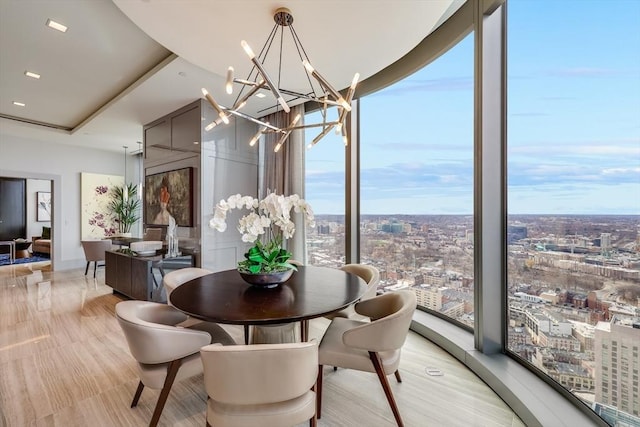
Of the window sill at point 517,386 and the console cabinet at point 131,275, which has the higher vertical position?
the console cabinet at point 131,275

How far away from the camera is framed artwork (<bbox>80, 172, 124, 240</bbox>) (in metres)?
7.17

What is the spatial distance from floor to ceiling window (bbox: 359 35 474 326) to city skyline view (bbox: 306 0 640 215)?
1cm

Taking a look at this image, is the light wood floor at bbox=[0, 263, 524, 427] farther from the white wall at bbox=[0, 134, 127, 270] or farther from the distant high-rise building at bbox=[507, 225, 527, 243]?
the white wall at bbox=[0, 134, 127, 270]

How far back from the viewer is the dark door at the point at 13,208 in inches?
376

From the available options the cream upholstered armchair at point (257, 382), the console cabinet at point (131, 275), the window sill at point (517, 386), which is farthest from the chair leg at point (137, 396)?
the window sill at point (517, 386)

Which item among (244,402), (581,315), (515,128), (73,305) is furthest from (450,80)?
(73,305)

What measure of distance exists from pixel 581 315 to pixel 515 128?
1397 millimetres

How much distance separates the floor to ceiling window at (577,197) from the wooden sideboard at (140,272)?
4129mm

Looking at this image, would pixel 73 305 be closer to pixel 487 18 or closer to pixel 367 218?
pixel 367 218

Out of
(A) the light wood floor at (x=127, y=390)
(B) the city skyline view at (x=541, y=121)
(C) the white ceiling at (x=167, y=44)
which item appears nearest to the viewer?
(B) the city skyline view at (x=541, y=121)

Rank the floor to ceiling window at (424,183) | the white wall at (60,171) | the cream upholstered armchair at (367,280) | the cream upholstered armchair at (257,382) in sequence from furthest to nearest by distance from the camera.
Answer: the white wall at (60,171) → the floor to ceiling window at (424,183) → the cream upholstered armchair at (367,280) → the cream upholstered armchair at (257,382)

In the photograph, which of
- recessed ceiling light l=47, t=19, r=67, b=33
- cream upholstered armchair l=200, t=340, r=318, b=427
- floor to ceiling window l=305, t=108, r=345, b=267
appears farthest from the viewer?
floor to ceiling window l=305, t=108, r=345, b=267

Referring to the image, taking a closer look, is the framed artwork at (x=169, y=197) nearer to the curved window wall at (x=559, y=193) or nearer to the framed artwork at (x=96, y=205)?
the framed artwork at (x=96, y=205)

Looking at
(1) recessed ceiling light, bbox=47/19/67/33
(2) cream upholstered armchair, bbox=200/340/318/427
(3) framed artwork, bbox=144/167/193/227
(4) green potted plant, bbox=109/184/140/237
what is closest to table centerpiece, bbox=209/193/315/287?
(2) cream upholstered armchair, bbox=200/340/318/427
